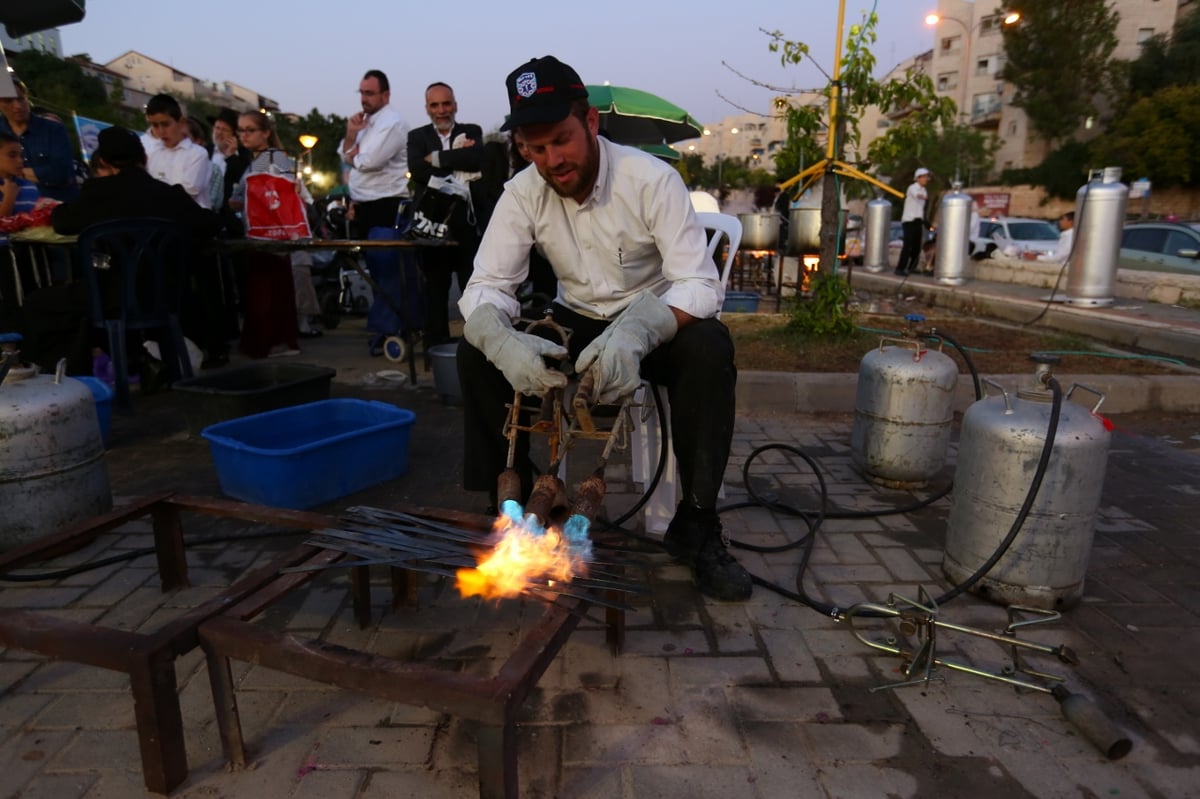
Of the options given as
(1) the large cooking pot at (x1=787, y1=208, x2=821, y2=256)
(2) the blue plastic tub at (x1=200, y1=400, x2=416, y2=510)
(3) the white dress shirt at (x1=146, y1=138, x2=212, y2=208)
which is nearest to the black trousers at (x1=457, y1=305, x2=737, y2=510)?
(2) the blue plastic tub at (x1=200, y1=400, x2=416, y2=510)

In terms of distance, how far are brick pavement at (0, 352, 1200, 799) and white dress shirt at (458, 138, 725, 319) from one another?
109 cm

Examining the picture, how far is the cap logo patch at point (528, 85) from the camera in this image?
2.19 metres

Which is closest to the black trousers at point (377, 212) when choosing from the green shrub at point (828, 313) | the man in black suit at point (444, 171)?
the man in black suit at point (444, 171)

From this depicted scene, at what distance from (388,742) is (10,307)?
514 cm

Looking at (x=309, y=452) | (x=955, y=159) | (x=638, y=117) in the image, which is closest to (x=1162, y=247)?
(x=638, y=117)

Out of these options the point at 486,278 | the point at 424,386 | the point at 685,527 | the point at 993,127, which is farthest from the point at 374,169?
the point at 993,127

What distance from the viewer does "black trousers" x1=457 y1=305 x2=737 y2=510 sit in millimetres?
2387

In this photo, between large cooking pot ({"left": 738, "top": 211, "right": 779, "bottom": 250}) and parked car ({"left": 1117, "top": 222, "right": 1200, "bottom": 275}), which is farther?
parked car ({"left": 1117, "top": 222, "right": 1200, "bottom": 275})

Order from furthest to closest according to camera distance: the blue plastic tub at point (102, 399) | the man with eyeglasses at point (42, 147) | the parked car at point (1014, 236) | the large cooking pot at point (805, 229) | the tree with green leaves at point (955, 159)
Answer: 1. the tree with green leaves at point (955, 159)
2. the parked car at point (1014, 236)
3. the large cooking pot at point (805, 229)
4. the man with eyeglasses at point (42, 147)
5. the blue plastic tub at point (102, 399)

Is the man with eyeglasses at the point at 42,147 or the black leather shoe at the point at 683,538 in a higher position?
the man with eyeglasses at the point at 42,147

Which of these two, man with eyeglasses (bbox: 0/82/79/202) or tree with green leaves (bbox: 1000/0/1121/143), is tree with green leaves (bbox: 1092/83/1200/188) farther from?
man with eyeglasses (bbox: 0/82/79/202)

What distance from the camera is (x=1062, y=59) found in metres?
39.1

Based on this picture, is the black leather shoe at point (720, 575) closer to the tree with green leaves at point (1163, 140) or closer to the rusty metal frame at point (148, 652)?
the rusty metal frame at point (148, 652)

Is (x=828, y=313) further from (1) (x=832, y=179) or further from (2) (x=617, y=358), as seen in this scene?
(2) (x=617, y=358)
